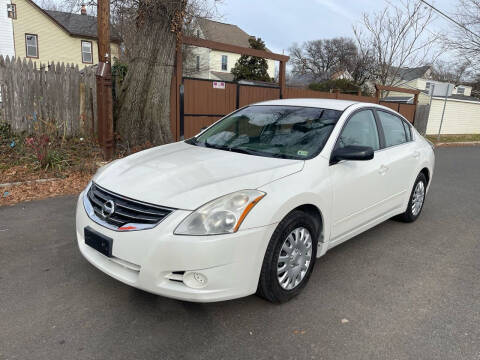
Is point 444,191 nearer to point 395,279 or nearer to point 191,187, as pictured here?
point 395,279

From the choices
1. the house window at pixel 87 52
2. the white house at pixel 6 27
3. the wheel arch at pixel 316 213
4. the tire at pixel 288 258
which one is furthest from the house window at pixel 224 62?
the tire at pixel 288 258

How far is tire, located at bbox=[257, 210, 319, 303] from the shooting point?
8.82 feet

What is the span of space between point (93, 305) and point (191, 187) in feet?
4.06

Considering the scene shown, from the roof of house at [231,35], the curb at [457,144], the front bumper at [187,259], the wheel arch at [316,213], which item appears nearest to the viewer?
the front bumper at [187,259]

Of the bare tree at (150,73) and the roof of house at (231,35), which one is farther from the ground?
the roof of house at (231,35)

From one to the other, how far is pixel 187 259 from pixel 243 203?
1.73ft

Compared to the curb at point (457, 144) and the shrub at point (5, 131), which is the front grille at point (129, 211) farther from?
the curb at point (457, 144)

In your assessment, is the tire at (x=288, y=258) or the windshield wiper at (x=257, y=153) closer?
the tire at (x=288, y=258)

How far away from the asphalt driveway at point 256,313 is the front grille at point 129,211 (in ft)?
2.41

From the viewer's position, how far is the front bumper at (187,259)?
2379 millimetres

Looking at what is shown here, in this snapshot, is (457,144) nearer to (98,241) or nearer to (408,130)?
(408,130)

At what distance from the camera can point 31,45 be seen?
2583 cm

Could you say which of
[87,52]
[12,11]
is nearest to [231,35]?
[87,52]

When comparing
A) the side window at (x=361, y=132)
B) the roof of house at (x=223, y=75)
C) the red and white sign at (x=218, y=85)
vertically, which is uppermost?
the roof of house at (x=223, y=75)
